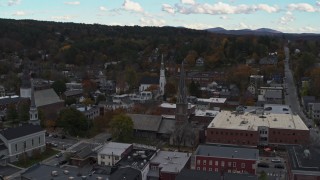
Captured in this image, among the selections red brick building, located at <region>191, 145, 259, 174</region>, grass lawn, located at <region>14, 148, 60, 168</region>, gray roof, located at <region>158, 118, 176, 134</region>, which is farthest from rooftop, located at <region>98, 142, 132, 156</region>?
gray roof, located at <region>158, 118, 176, 134</region>

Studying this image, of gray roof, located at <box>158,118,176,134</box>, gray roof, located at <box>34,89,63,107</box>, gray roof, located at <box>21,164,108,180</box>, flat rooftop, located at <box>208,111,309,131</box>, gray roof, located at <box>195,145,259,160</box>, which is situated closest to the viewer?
gray roof, located at <box>21,164,108,180</box>

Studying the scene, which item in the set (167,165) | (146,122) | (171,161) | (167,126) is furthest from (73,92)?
(167,165)

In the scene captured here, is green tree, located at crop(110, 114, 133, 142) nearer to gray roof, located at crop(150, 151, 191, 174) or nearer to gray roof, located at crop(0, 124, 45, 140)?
gray roof, located at crop(0, 124, 45, 140)

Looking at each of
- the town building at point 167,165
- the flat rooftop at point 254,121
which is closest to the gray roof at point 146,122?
the flat rooftop at point 254,121

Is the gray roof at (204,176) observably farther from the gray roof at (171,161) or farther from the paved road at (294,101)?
the paved road at (294,101)

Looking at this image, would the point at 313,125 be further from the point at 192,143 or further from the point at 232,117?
the point at 192,143

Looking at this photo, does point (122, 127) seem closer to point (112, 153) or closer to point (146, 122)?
point (146, 122)
